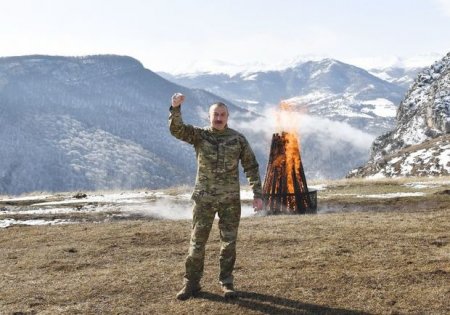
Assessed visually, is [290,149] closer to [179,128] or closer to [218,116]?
[218,116]

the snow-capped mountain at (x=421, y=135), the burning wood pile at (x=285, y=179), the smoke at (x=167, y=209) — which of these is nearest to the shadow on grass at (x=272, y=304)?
the smoke at (x=167, y=209)

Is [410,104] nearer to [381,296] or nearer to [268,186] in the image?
[268,186]

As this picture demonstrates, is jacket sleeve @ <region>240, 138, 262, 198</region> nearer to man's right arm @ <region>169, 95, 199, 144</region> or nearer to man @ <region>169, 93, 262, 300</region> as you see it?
man @ <region>169, 93, 262, 300</region>

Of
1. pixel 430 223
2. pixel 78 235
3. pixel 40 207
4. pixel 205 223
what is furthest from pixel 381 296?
pixel 40 207

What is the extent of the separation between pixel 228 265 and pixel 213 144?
2122 mm

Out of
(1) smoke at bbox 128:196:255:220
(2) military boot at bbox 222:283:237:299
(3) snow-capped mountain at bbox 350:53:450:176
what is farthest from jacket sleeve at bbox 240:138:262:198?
(3) snow-capped mountain at bbox 350:53:450:176

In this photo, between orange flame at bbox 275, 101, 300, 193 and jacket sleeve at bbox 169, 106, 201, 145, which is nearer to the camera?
jacket sleeve at bbox 169, 106, 201, 145

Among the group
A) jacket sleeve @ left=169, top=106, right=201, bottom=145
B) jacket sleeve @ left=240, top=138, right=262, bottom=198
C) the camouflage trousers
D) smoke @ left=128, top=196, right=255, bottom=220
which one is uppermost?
jacket sleeve @ left=169, top=106, right=201, bottom=145

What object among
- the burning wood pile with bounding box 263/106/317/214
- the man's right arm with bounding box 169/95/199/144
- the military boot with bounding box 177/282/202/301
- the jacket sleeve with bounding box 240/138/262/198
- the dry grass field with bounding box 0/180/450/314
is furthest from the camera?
the burning wood pile with bounding box 263/106/317/214

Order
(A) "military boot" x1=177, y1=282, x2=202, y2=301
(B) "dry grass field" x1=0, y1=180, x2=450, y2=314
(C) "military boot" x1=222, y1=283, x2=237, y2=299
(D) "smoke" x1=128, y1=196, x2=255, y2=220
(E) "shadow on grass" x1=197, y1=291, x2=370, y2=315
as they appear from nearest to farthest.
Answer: (E) "shadow on grass" x1=197, y1=291, x2=370, y2=315
(B) "dry grass field" x1=0, y1=180, x2=450, y2=314
(C) "military boot" x1=222, y1=283, x2=237, y2=299
(A) "military boot" x1=177, y1=282, x2=202, y2=301
(D) "smoke" x1=128, y1=196, x2=255, y2=220

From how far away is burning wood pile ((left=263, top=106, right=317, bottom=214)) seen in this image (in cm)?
2222

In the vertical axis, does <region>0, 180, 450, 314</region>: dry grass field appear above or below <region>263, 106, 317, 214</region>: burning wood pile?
below

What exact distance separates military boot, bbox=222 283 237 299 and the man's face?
107 inches

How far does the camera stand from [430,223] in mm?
15117
